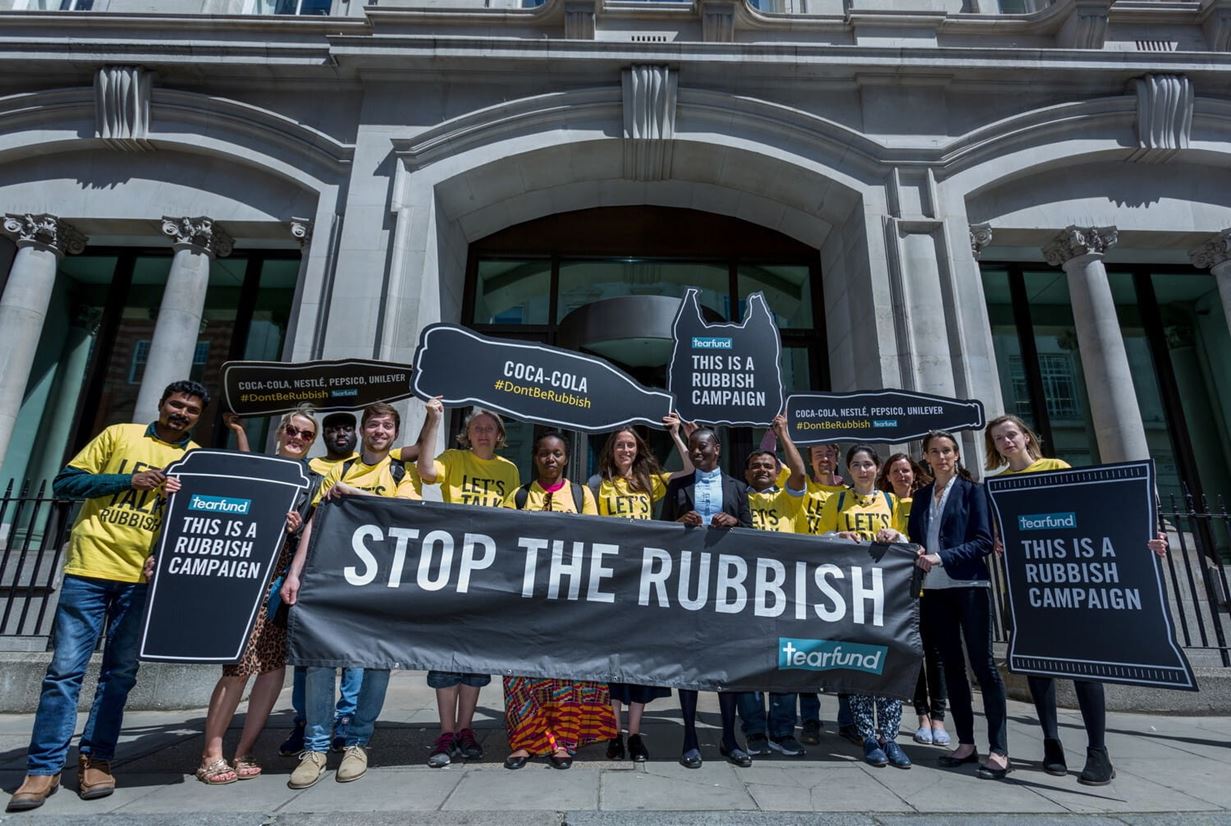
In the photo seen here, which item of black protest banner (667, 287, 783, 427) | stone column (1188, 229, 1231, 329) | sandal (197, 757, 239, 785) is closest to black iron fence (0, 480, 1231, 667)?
black protest banner (667, 287, 783, 427)

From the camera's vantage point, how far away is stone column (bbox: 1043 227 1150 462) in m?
9.48

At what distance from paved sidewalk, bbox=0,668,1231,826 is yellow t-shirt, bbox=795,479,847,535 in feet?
5.25

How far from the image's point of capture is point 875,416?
597cm

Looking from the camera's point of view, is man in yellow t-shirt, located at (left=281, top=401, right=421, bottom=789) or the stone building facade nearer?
man in yellow t-shirt, located at (left=281, top=401, right=421, bottom=789)

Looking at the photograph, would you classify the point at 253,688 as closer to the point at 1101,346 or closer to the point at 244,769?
the point at 244,769

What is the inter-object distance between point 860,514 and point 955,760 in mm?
1726

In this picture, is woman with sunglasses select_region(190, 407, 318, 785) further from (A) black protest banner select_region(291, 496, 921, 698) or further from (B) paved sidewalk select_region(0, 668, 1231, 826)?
(A) black protest banner select_region(291, 496, 921, 698)

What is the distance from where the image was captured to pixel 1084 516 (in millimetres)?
4141

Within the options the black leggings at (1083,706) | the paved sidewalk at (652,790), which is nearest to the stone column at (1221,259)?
the paved sidewalk at (652,790)

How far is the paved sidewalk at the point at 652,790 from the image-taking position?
10.2 ft

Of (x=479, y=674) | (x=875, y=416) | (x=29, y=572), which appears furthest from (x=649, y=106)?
(x=29, y=572)

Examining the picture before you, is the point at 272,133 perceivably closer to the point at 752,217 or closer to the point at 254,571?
the point at 752,217

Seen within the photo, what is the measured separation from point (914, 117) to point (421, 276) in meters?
8.28

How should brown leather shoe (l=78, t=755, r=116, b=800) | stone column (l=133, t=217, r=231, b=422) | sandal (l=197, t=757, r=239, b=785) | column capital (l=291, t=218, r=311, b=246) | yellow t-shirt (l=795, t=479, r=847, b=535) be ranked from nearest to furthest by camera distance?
brown leather shoe (l=78, t=755, r=116, b=800)
sandal (l=197, t=757, r=239, b=785)
yellow t-shirt (l=795, t=479, r=847, b=535)
stone column (l=133, t=217, r=231, b=422)
column capital (l=291, t=218, r=311, b=246)
